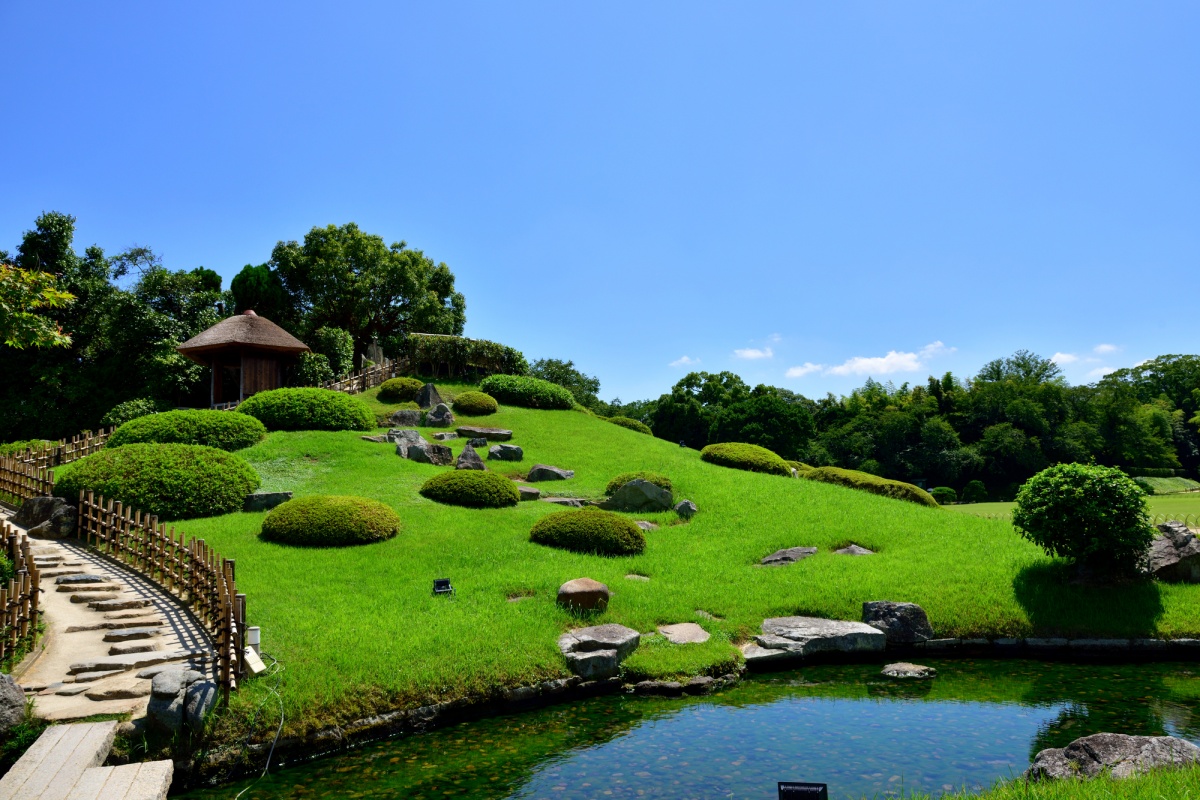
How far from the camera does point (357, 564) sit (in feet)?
46.5

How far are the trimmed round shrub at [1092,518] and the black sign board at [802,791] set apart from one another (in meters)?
11.7

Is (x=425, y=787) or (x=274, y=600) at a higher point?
(x=274, y=600)

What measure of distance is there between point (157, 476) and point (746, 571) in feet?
45.5

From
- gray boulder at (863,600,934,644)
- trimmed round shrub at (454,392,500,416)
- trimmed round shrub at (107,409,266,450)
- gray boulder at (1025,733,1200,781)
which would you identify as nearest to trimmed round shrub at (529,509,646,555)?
gray boulder at (863,600,934,644)

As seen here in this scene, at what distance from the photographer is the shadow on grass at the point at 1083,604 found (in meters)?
12.9

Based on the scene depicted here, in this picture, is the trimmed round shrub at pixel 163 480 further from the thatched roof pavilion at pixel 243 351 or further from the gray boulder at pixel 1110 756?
the gray boulder at pixel 1110 756

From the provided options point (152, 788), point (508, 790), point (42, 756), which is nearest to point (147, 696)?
point (42, 756)

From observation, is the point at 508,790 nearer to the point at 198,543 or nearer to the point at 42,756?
the point at 42,756

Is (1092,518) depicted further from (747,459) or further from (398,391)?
(398,391)

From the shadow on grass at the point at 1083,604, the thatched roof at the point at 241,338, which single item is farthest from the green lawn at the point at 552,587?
the thatched roof at the point at 241,338

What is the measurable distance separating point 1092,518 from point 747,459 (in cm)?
1397

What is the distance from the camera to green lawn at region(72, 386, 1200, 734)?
995 cm

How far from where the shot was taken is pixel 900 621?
1270 cm

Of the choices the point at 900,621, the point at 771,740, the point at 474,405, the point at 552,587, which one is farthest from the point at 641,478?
the point at 474,405
